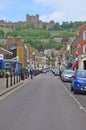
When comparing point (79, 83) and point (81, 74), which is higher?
point (81, 74)

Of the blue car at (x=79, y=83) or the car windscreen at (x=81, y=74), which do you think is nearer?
the blue car at (x=79, y=83)

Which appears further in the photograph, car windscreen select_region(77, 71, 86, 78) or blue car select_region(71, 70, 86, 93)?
car windscreen select_region(77, 71, 86, 78)

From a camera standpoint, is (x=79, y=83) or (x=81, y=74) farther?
(x=81, y=74)

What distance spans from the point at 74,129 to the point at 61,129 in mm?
401

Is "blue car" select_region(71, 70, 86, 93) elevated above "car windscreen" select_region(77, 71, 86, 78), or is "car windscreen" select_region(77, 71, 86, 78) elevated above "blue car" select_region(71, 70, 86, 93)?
"car windscreen" select_region(77, 71, 86, 78)

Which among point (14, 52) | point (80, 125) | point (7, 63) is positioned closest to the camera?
point (80, 125)

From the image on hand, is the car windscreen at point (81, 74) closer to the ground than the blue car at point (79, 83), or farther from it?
farther from it

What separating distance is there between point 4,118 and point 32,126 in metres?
2.26

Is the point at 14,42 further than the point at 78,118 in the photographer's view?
Yes

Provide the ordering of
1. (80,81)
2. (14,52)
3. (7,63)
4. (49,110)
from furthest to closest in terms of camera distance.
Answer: (14,52) < (7,63) < (80,81) < (49,110)

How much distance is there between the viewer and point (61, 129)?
44.1ft

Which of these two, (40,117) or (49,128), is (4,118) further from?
(49,128)

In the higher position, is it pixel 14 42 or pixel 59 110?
pixel 14 42

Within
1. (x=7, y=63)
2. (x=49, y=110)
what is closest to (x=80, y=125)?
(x=49, y=110)
